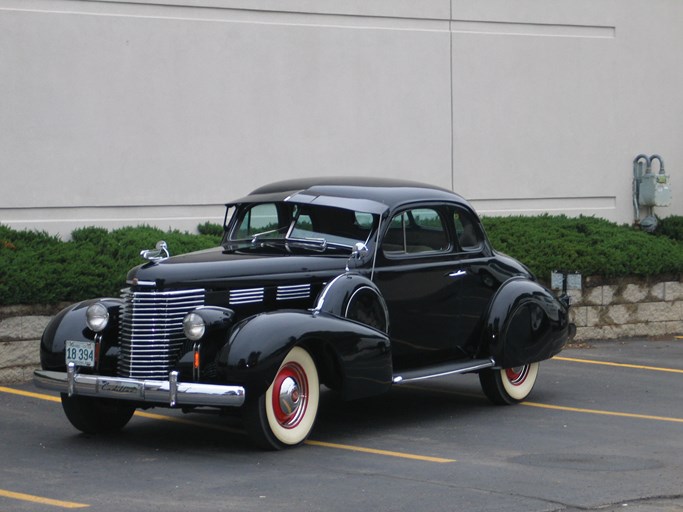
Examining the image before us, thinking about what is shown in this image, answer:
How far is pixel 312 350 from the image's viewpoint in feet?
28.9

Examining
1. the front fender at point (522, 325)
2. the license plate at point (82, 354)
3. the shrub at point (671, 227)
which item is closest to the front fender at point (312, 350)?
the license plate at point (82, 354)

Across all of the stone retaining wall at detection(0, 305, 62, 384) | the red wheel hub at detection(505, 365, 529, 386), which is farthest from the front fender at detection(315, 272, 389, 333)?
the stone retaining wall at detection(0, 305, 62, 384)

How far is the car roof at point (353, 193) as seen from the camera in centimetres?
987

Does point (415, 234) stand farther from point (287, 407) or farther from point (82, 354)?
point (82, 354)

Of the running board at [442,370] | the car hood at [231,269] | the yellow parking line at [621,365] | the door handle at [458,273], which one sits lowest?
the yellow parking line at [621,365]

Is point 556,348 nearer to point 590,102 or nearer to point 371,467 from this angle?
point 371,467

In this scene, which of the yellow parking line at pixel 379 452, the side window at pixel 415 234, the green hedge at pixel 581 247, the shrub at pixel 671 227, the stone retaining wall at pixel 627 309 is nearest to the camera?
the yellow parking line at pixel 379 452

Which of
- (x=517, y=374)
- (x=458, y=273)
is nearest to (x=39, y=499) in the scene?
(x=458, y=273)

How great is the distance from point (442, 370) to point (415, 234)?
1.15 m

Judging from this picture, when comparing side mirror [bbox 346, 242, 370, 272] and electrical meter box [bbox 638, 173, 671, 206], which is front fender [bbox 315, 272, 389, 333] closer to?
side mirror [bbox 346, 242, 370, 272]

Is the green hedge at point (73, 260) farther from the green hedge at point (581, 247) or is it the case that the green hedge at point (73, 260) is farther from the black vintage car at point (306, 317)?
the green hedge at point (581, 247)

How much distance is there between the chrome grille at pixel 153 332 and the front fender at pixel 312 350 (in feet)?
1.51

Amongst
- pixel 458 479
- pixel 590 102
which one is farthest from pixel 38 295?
pixel 590 102

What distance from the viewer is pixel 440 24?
1656 cm
